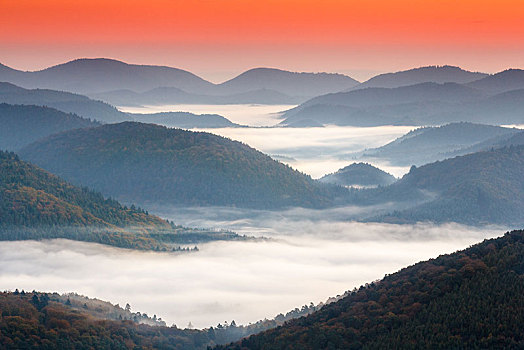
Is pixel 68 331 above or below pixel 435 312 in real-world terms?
below

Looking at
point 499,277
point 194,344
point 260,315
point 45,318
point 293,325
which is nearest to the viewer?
point 499,277

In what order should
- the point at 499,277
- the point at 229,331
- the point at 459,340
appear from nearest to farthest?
the point at 459,340 < the point at 499,277 < the point at 229,331

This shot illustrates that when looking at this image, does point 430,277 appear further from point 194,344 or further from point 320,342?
point 194,344

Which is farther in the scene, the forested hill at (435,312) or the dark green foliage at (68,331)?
the dark green foliage at (68,331)

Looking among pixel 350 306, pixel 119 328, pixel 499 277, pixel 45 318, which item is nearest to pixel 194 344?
pixel 119 328

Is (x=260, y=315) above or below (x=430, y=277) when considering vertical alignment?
below

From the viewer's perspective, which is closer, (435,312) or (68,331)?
(435,312)

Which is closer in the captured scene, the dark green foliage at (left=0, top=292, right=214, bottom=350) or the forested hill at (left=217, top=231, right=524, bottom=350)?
the forested hill at (left=217, top=231, right=524, bottom=350)

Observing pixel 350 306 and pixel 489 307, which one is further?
pixel 350 306
